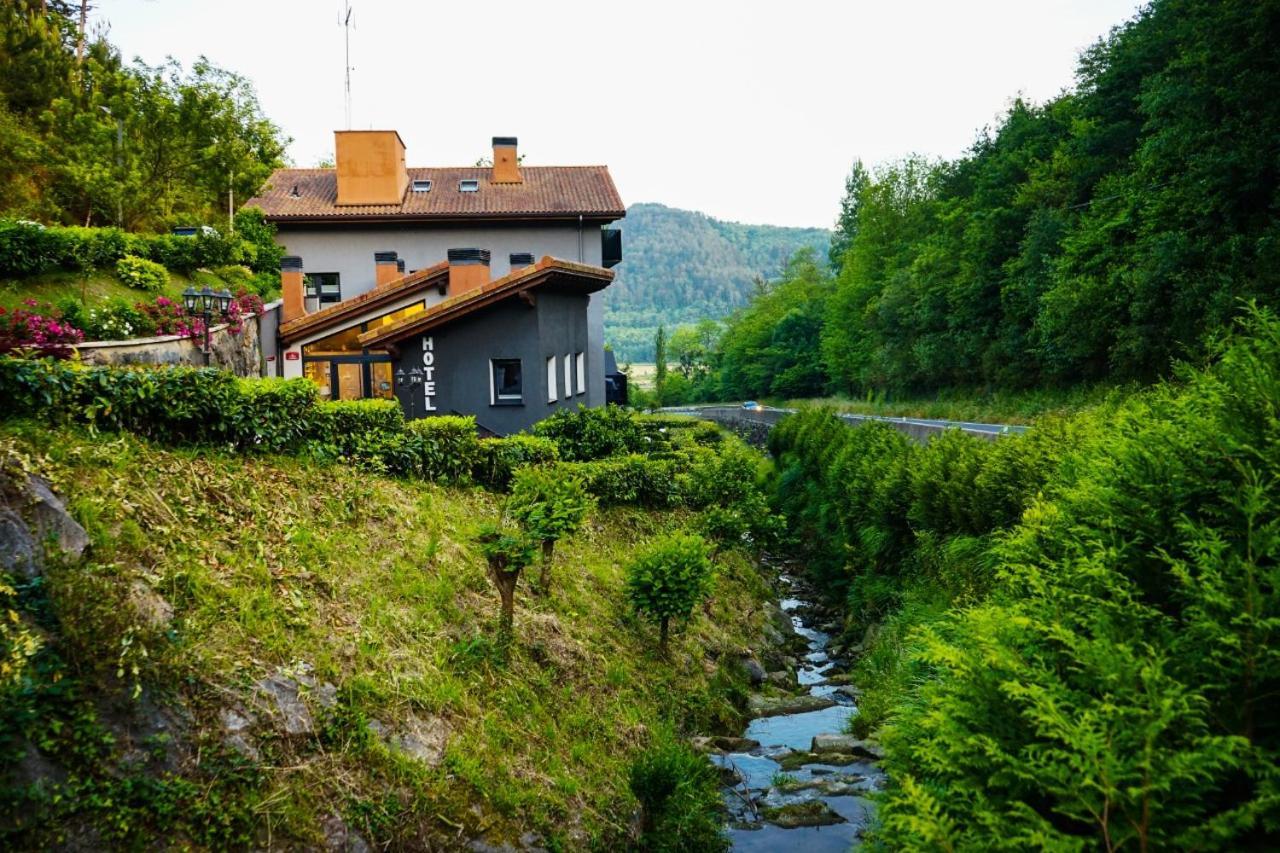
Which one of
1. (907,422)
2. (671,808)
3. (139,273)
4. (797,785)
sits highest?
(139,273)

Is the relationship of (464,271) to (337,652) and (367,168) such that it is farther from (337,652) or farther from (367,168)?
(337,652)

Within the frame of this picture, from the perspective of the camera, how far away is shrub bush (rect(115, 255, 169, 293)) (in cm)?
2378

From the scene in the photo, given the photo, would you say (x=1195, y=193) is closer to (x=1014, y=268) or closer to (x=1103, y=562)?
(x=1014, y=268)

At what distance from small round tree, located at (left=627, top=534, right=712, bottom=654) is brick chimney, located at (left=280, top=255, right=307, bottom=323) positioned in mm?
18952

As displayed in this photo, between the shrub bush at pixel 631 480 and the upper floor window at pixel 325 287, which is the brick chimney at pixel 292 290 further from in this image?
the shrub bush at pixel 631 480

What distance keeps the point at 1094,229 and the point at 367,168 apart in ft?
108

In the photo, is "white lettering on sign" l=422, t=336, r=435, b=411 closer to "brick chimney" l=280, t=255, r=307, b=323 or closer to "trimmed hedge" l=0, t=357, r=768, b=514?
"trimmed hedge" l=0, t=357, r=768, b=514

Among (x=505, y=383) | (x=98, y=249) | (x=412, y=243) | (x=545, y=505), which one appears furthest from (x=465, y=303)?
(x=412, y=243)

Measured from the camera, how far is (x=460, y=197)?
3722cm

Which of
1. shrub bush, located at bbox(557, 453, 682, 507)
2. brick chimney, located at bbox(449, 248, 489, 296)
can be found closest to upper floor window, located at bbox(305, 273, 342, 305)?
brick chimney, located at bbox(449, 248, 489, 296)

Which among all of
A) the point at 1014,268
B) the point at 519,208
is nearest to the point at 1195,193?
the point at 1014,268

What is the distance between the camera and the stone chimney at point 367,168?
35.7 meters

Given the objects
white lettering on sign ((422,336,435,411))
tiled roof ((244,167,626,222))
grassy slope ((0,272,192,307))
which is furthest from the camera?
tiled roof ((244,167,626,222))

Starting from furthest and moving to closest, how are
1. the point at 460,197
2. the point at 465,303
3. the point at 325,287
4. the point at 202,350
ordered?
the point at 460,197
the point at 325,287
the point at 202,350
the point at 465,303
